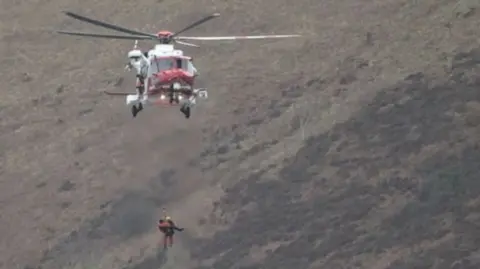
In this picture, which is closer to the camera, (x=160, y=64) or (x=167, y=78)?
(x=167, y=78)

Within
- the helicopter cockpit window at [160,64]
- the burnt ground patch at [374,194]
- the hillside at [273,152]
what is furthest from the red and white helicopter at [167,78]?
the hillside at [273,152]

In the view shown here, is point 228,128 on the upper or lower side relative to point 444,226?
upper

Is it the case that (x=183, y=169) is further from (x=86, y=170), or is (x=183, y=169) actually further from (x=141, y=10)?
(x=141, y=10)

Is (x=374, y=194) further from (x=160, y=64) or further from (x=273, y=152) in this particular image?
(x=160, y=64)

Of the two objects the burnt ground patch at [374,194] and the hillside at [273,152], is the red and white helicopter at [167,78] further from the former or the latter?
the hillside at [273,152]

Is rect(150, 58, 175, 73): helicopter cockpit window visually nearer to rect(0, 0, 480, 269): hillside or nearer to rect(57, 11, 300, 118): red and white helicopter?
rect(57, 11, 300, 118): red and white helicopter

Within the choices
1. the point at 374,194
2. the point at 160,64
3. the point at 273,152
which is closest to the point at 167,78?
the point at 160,64

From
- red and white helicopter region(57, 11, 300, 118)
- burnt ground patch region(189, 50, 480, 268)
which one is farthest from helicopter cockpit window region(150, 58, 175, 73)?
burnt ground patch region(189, 50, 480, 268)

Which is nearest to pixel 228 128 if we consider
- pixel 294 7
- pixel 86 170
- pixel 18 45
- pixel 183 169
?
pixel 183 169
